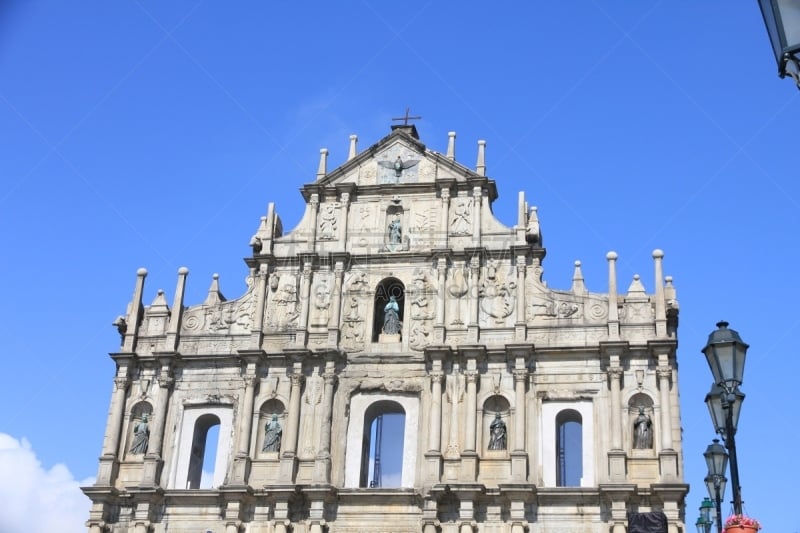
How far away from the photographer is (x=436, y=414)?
26.8 metres

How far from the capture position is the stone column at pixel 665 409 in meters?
25.6

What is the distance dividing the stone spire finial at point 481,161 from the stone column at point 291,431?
8084mm

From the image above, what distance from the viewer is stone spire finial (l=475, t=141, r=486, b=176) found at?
30.1 metres

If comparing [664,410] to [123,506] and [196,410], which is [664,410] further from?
[123,506]

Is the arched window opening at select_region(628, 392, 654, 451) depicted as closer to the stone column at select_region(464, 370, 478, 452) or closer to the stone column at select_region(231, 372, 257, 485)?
the stone column at select_region(464, 370, 478, 452)

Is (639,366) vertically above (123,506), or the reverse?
(639,366)

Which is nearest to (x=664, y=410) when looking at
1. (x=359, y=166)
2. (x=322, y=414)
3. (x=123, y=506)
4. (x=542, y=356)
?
(x=542, y=356)

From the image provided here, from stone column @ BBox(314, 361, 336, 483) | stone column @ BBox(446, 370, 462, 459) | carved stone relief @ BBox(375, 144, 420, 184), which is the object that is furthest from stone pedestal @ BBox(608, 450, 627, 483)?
carved stone relief @ BBox(375, 144, 420, 184)

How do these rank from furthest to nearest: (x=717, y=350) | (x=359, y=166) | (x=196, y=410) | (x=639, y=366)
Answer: (x=359, y=166)
(x=196, y=410)
(x=639, y=366)
(x=717, y=350)

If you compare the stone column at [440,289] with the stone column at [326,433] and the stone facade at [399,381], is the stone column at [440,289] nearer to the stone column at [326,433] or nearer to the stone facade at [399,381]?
the stone facade at [399,381]

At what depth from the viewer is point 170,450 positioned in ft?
91.9

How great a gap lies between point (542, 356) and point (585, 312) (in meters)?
1.81

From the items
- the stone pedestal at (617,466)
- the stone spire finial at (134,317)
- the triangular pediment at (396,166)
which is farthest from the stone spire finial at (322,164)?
the stone pedestal at (617,466)

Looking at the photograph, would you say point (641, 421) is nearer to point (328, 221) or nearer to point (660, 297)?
point (660, 297)
